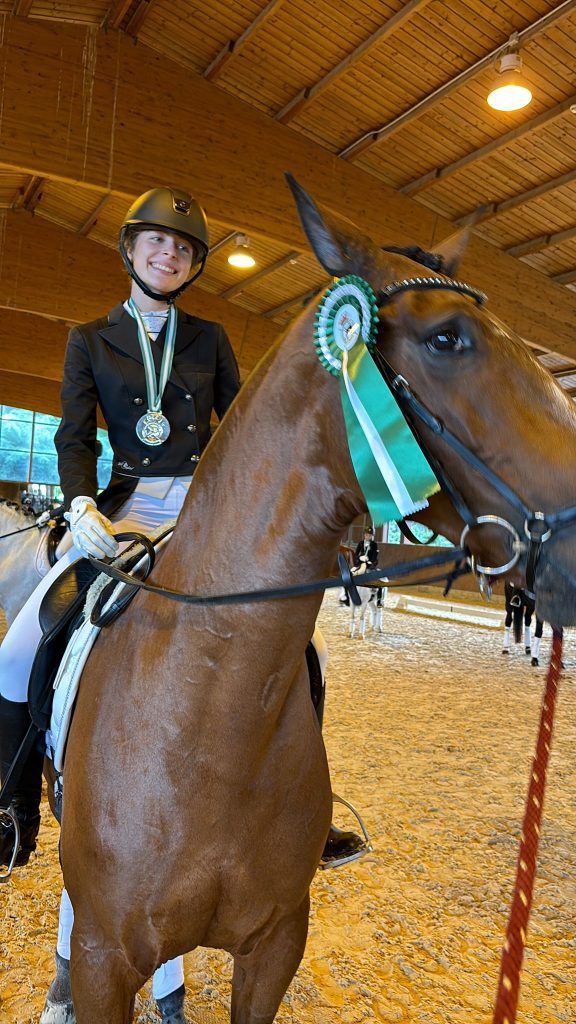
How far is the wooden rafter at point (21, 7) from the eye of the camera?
6.96 m

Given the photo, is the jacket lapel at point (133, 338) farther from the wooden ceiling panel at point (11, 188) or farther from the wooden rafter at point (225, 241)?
the wooden ceiling panel at point (11, 188)

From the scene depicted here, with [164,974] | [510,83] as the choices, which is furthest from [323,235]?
[510,83]

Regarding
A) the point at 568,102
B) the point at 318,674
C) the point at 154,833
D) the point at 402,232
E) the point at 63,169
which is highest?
the point at 568,102

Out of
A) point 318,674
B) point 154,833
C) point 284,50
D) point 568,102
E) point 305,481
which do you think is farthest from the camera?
point 284,50

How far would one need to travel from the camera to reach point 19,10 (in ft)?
23.2

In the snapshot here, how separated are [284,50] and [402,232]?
264 cm

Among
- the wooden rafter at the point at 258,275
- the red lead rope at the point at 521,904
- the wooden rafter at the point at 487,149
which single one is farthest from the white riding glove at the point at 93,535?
the wooden rafter at the point at 258,275

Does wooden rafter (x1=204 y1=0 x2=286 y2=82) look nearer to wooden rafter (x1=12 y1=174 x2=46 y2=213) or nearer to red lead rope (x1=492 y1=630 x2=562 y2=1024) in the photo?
wooden rafter (x1=12 y1=174 x2=46 y2=213)

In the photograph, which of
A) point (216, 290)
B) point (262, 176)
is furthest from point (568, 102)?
point (216, 290)

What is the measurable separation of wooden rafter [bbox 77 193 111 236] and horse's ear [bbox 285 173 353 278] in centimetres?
1222

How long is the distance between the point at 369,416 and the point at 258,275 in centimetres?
1374

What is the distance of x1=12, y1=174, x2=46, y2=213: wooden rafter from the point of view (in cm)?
1289

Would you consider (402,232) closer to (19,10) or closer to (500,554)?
(19,10)

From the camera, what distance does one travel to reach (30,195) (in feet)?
44.9
